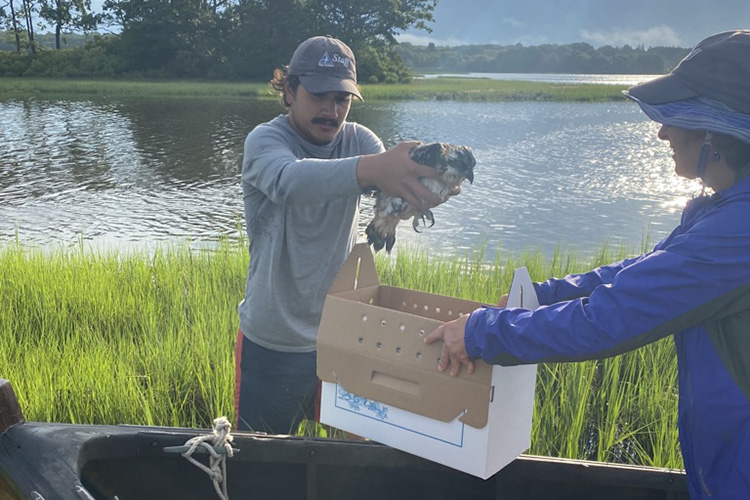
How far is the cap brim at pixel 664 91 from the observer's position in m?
1.49

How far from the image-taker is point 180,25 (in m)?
50.2

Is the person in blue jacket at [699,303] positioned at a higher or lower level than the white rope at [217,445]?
higher

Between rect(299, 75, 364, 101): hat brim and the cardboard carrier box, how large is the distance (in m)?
0.73

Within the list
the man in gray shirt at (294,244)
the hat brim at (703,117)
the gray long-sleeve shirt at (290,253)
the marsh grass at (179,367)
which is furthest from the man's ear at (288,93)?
the marsh grass at (179,367)

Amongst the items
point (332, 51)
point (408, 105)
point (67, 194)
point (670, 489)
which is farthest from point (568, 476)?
point (408, 105)

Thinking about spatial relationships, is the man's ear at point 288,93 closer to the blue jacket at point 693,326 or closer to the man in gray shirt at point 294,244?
the man in gray shirt at point 294,244

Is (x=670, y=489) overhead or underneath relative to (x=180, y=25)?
underneath

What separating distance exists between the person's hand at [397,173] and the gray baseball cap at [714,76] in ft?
1.93

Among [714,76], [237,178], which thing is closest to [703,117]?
[714,76]

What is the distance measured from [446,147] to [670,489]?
1318 mm

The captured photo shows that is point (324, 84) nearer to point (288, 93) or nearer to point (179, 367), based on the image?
point (288, 93)

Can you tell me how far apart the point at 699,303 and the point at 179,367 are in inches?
121

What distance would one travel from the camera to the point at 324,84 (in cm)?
229

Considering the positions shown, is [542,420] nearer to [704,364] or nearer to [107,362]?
[704,364]
